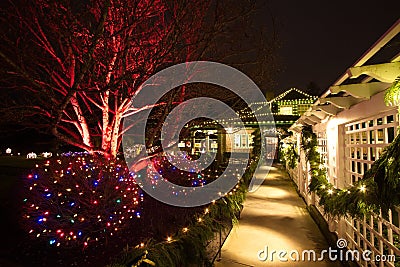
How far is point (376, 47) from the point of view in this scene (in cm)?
259

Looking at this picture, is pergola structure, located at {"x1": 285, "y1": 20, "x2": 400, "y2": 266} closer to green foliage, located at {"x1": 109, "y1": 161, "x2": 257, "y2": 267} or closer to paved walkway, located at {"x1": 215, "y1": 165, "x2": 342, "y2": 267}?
paved walkway, located at {"x1": 215, "y1": 165, "x2": 342, "y2": 267}

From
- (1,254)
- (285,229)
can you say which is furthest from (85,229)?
→ (285,229)

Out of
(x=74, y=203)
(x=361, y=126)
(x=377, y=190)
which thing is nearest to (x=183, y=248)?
(x=377, y=190)

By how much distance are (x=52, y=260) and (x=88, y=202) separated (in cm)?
124

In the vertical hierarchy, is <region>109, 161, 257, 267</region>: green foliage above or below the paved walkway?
above

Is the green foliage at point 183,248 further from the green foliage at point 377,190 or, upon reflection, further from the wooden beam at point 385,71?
the wooden beam at point 385,71

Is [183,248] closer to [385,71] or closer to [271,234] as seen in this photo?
[385,71]

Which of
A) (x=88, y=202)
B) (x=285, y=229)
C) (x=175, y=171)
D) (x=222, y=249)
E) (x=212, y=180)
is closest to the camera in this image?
(x=88, y=202)

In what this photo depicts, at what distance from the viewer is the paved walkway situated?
480 cm

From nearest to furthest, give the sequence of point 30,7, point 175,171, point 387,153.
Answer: point 387,153 → point 30,7 → point 175,171

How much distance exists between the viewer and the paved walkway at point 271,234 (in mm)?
4801

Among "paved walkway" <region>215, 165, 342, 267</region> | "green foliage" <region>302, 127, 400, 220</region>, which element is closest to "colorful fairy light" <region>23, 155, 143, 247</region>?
"paved walkway" <region>215, 165, 342, 267</region>

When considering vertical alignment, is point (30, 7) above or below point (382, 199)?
above

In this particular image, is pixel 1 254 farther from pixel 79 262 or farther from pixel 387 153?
pixel 387 153
